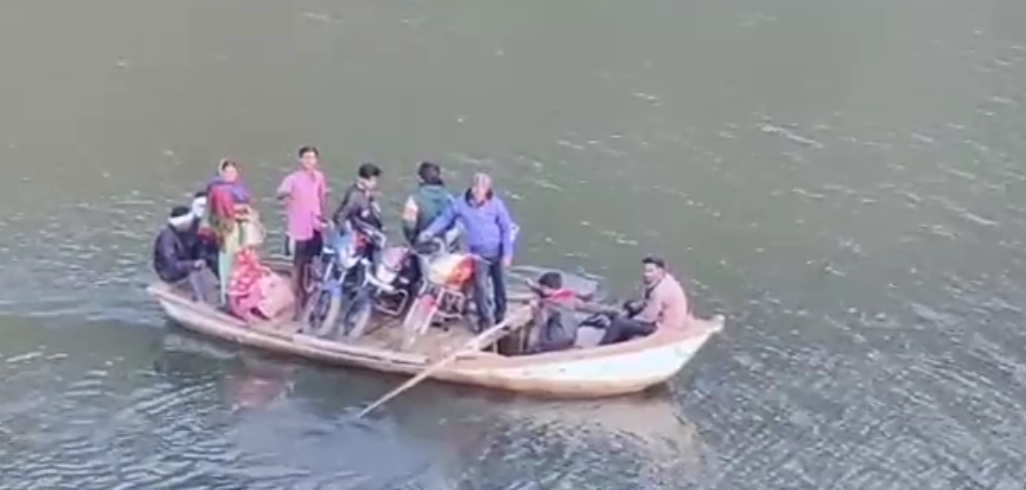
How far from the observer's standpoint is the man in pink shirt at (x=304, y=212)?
21312mm

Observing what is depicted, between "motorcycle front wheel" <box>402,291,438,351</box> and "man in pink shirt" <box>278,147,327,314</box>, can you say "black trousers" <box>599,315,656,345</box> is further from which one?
"man in pink shirt" <box>278,147,327,314</box>

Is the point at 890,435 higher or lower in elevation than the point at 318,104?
lower

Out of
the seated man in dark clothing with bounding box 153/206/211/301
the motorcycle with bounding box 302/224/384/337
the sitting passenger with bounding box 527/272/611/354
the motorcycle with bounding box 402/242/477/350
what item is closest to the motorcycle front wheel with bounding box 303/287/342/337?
the motorcycle with bounding box 302/224/384/337

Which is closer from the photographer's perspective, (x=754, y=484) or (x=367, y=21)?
(x=754, y=484)

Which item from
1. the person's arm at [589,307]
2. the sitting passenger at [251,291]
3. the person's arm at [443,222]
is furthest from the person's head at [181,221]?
the person's arm at [589,307]

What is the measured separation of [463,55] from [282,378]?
14.7 meters

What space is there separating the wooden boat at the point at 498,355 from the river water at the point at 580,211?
272mm

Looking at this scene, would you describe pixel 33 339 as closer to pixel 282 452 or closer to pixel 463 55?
pixel 282 452

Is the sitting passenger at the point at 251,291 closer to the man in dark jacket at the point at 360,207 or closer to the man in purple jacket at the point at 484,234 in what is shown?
the man in dark jacket at the point at 360,207

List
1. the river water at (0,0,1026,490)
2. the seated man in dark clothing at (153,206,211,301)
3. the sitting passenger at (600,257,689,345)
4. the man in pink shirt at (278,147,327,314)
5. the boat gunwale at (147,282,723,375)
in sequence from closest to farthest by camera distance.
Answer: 1. the river water at (0,0,1026,490)
2. the boat gunwale at (147,282,723,375)
3. the sitting passenger at (600,257,689,345)
4. the man in pink shirt at (278,147,327,314)
5. the seated man in dark clothing at (153,206,211,301)

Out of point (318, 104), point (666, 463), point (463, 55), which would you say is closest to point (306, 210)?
point (666, 463)

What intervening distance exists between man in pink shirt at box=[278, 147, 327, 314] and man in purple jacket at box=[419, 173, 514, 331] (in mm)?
1316

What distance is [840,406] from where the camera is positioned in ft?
70.1

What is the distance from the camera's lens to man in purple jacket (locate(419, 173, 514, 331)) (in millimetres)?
20969
